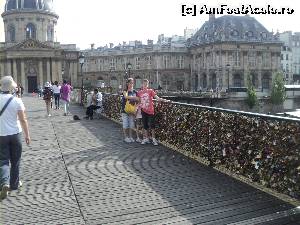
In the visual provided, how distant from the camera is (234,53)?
9894cm

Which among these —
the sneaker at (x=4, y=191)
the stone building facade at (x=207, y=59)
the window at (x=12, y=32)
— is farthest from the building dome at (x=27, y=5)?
the sneaker at (x=4, y=191)

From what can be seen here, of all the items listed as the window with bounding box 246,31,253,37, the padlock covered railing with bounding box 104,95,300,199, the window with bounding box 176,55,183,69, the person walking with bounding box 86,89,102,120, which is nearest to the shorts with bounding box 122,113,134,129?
the padlock covered railing with bounding box 104,95,300,199

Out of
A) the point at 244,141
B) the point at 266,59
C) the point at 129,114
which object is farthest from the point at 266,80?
the point at 244,141

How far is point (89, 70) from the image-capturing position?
4567 inches

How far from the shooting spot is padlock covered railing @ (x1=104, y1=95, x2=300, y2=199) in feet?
23.4

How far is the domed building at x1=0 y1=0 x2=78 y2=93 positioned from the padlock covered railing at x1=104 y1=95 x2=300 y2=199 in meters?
82.6

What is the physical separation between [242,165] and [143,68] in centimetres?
10340

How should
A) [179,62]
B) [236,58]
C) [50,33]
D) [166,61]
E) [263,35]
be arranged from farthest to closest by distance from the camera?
[179,62]
[166,61]
[263,35]
[236,58]
[50,33]

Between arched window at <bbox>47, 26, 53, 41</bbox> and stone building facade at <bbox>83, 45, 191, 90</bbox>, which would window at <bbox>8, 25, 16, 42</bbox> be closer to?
arched window at <bbox>47, 26, 53, 41</bbox>

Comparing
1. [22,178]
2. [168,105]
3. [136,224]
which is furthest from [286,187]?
[168,105]

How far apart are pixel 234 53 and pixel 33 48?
44.7 m

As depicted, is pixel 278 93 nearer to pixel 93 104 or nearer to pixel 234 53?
pixel 234 53

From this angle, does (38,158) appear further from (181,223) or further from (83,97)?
(83,97)

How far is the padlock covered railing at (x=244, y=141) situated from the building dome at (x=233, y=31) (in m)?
87.4
